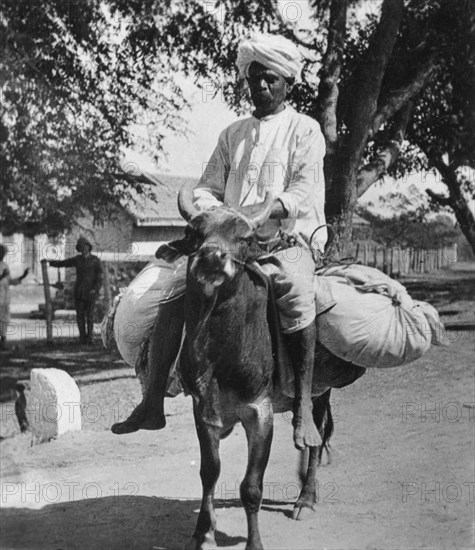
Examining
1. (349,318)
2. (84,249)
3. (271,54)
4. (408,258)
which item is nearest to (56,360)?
(84,249)

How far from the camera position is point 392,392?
12.0 metres

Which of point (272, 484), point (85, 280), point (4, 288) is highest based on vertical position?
point (4, 288)

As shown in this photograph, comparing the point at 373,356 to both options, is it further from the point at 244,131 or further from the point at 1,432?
the point at 1,432

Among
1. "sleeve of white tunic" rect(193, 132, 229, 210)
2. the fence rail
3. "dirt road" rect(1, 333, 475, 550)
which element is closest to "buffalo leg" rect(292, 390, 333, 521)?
"dirt road" rect(1, 333, 475, 550)

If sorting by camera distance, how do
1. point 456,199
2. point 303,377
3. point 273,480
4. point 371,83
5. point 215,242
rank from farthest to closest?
point 456,199 < point 371,83 < point 273,480 < point 303,377 < point 215,242

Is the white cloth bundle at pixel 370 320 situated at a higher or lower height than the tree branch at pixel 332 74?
lower

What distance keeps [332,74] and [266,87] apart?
23.0ft

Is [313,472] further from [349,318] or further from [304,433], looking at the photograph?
[349,318]

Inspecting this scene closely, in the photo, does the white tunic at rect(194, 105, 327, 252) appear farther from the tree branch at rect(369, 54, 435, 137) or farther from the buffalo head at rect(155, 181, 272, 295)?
the tree branch at rect(369, 54, 435, 137)

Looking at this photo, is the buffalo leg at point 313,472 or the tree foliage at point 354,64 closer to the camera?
the buffalo leg at point 313,472

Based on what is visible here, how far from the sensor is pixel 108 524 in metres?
6.18

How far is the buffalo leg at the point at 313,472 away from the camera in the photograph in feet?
20.8

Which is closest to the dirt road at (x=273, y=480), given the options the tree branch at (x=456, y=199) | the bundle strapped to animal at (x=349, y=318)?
the bundle strapped to animal at (x=349, y=318)

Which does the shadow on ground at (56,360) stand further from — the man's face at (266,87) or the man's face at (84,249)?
the man's face at (266,87)
